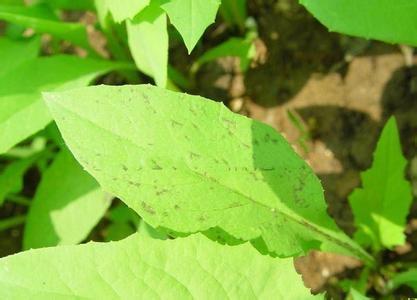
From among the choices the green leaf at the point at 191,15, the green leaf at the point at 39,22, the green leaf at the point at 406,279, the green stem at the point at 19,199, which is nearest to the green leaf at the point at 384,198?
the green leaf at the point at 406,279

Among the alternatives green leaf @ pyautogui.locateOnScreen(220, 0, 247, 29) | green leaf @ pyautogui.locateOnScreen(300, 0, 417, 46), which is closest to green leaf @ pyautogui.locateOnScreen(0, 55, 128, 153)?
green leaf @ pyautogui.locateOnScreen(220, 0, 247, 29)

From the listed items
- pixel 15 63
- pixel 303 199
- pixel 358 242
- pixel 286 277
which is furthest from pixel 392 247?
pixel 15 63

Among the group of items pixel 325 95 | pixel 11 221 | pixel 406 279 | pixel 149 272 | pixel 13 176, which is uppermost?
pixel 149 272

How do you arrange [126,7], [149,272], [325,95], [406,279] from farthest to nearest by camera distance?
[325,95] < [406,279] < [126,7] < [149,272]

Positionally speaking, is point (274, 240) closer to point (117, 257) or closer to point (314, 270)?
point (117, 257)

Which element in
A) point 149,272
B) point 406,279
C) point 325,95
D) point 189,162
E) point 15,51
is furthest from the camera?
point 325,95

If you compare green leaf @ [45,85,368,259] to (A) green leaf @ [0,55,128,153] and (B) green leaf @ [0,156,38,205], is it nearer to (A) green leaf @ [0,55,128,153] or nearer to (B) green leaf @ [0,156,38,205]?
(A) green leaf @ [0,55,128,153]

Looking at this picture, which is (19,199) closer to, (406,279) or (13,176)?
(13,176)

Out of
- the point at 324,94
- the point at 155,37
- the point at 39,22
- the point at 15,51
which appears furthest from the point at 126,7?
the point at 324,94
